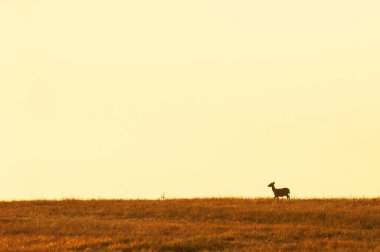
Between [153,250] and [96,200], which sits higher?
[96,200]

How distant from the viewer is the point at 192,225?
1100 inches

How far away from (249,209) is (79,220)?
24.2 feet

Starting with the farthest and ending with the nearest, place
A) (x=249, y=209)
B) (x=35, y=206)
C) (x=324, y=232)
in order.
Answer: (x=35, y=206) → (x=249, y=209) → (x=324, y=232)

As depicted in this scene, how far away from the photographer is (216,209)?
32.3 meters

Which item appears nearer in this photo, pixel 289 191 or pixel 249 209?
pixel 249 209

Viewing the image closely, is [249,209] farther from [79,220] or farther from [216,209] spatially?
[79,220]

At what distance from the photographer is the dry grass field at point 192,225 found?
23781 millimetres

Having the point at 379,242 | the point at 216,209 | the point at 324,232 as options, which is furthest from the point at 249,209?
the point at 379,242

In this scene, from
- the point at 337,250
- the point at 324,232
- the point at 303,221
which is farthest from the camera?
the point at 303,221

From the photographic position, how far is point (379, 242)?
2422 centimetres

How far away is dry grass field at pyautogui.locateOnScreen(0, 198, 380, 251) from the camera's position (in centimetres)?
2378

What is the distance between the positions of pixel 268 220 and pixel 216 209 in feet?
10.7

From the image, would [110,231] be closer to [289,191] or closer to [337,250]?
[337,250]

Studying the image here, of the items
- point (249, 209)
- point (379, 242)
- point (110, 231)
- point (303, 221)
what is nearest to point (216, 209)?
point (249, 209)
